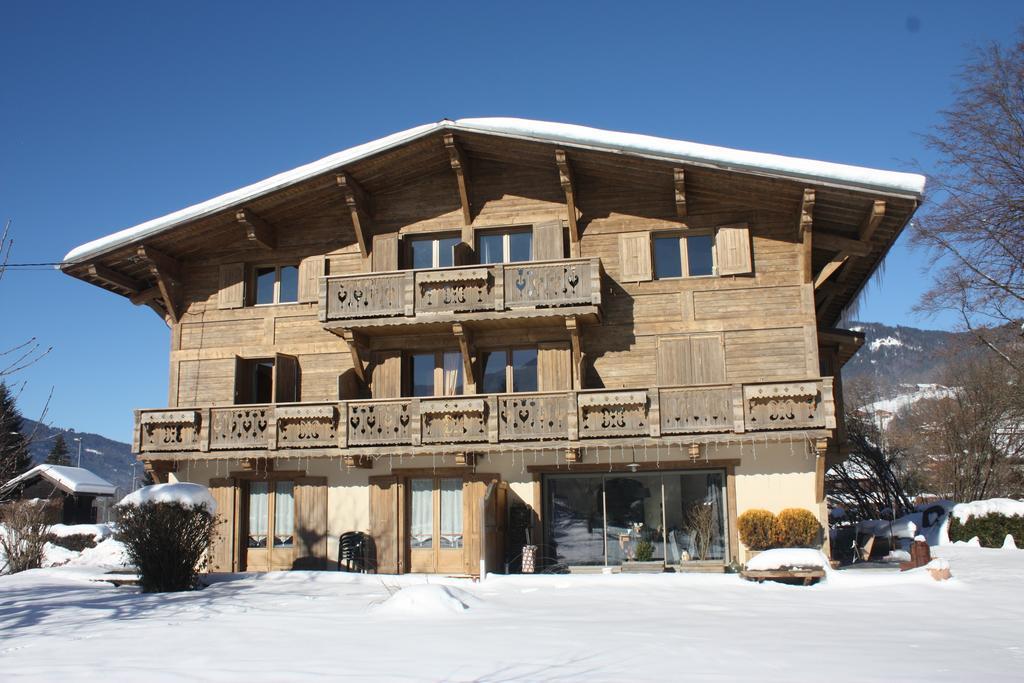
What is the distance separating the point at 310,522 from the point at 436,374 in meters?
4.40

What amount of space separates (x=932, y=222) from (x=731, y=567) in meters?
11.3

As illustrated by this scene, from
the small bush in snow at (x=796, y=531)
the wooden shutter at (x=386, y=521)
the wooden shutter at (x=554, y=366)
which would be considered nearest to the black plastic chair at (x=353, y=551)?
the wooden shutter at (x=386, y=521)

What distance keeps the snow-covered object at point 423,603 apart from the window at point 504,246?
33.7 feet

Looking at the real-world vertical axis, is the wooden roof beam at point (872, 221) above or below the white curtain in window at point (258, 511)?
above

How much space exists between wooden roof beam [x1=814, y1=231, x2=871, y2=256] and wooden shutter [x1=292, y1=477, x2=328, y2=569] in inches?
476

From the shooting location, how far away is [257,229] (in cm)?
2208

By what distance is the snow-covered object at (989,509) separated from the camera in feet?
78.6

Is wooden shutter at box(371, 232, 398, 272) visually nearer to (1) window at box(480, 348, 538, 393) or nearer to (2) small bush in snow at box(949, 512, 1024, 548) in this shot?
(1) window at box(480, 348, 538, 393)

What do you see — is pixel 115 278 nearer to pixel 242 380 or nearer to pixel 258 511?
pixel 242 380

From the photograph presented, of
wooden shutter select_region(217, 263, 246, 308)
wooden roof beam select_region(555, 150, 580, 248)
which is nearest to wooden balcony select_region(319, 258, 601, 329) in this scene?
wooden roof beam select_region(555, 150, 580, 248)

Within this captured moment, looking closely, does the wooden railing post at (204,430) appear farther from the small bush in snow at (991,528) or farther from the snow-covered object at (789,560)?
the small bush in snow at (991,528)

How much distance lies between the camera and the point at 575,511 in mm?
20406

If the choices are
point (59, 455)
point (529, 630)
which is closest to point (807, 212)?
point (529, 630)

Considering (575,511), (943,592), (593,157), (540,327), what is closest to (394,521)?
(575,511)
